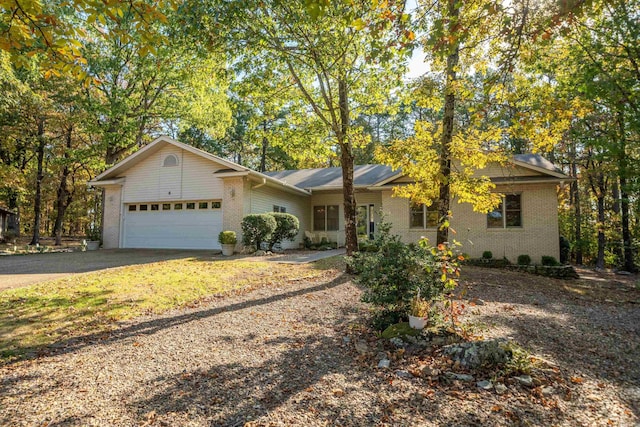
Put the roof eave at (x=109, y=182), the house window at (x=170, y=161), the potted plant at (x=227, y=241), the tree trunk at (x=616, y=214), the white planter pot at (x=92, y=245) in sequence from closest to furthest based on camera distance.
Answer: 1. the potted plant at (x=227, y=241)
2. the tree trunk at (x=616, y=214)
3. the house window at (x=170, y=161)
4. the white planter pot at (x=92, y=245)
5. the roof eave at (x=109, y=182)

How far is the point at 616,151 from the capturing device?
9703mm

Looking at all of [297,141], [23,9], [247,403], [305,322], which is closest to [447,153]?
[297,141]

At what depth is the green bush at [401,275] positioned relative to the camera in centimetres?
430

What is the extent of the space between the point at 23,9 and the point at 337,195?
15.9 m

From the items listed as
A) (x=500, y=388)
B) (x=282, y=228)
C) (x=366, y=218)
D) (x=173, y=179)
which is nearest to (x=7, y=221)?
(x=173, y=179)

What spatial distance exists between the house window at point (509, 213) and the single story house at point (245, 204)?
33 mm

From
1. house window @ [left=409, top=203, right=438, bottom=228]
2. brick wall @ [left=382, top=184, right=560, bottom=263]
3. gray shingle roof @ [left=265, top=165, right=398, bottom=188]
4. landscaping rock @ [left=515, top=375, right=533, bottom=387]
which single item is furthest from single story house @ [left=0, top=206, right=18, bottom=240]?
landscaping rock @ [left=515, top=375, right=533, bottom=387]

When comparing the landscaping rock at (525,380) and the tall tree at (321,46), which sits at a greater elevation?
the tall tree at (321,46)

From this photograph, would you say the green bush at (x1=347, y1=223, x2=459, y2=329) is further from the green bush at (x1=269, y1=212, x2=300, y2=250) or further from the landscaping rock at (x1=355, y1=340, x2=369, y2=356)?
the green bush at (x1=269, y1=212, x2=300, y2=250)

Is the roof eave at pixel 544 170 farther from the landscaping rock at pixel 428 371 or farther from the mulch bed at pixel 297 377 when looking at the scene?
the landscaping rock at pixel 428 371

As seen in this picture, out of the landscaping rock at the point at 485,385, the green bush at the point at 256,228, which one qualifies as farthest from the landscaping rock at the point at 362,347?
the green bush at the point at 256,228

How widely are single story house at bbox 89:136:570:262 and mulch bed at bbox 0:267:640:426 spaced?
7.60 m

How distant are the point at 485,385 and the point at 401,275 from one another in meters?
1.52

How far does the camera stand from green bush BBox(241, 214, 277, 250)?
43.4ft
